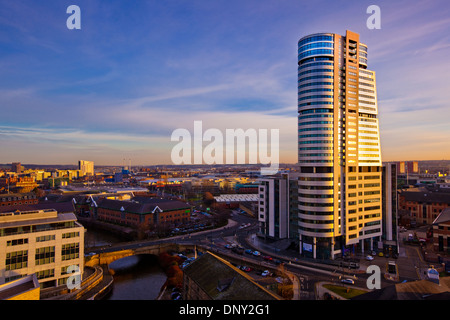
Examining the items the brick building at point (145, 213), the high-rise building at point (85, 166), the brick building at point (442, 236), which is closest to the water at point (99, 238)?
the brick building at point (145, 213)

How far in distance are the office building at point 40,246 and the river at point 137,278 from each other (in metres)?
3.67

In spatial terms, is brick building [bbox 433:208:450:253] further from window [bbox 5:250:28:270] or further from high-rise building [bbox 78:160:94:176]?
high-rise building [bbox 78:160:94:176]

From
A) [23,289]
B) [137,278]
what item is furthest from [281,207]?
[23,289]

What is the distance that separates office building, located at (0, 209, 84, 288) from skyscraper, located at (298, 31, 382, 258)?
19.6 m

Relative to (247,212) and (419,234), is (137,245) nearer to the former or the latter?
(247,212)

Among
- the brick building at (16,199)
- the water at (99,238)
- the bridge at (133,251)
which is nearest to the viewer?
the bridge at (133,251)

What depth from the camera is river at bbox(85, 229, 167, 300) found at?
21.8 m

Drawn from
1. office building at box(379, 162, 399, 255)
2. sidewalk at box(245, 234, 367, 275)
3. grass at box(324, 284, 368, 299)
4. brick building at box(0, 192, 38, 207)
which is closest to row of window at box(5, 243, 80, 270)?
sidewalk at box(245, 234, 367, 275)

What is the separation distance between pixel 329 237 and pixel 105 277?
1961 centimetres

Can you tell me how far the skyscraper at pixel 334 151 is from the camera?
27.7 m

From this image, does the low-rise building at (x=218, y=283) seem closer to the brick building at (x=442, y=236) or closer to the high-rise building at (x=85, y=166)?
the brick building at (x=442, y=236)

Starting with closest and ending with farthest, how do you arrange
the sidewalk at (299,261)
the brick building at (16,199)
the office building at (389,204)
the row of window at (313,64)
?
1. the sidewalk at (299,261)
2. the row of window at (313,64)
3. the office building at (389,204)
4. the brick building at (16,199)

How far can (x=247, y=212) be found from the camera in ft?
176
